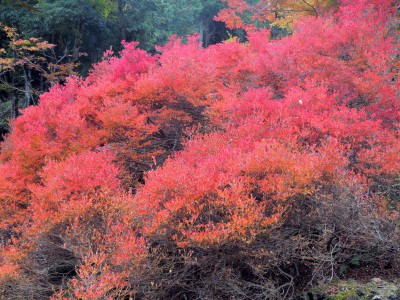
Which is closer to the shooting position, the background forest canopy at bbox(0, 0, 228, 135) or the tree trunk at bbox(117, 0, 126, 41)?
the background forest canopy at bbox(0, 0, 228, 135)

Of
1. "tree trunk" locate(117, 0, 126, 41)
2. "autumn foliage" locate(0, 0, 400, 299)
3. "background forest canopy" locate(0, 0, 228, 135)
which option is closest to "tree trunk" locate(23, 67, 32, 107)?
"background forest canopy" locate(0, 0, 228, 135)

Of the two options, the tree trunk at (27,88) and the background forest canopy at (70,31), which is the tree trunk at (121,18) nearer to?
the background forest canopy at (70,31)

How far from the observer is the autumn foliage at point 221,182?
6.04m

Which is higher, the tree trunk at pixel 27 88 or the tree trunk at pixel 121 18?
the tree trunk at pixel 121 18

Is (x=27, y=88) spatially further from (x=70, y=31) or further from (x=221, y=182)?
(x=221, y=182)

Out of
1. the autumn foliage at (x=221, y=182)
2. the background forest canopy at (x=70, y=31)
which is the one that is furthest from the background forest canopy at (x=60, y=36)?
the autumn foliage at (x=221, y=182)

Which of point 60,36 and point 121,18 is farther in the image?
point 121,18

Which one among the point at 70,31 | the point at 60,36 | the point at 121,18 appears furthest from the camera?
the point at 121,18

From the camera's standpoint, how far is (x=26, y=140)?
952cm

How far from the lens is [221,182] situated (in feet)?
19.9

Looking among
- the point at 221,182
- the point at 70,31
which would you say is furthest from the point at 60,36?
the point at 221,182

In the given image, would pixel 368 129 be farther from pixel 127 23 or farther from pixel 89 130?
pixel 127 23

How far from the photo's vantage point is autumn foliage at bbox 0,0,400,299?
604 centimetres

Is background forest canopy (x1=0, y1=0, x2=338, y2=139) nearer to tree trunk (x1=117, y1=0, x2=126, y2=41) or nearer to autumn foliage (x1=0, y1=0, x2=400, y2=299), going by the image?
tree trunk (x1=117, y1=0, x2=126, y2=41)
